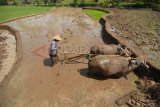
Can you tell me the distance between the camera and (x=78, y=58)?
40.1ft

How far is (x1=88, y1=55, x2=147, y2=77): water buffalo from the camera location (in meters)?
9.84

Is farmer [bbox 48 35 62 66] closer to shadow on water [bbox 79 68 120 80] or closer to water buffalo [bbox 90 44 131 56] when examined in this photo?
shadow on water [bbox 79 68 120 80]

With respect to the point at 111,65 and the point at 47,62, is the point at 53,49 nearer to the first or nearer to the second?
the point at 47,62

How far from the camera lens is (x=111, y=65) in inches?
389

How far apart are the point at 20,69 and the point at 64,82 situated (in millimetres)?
2560

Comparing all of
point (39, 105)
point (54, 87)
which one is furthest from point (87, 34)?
point (39, 105)

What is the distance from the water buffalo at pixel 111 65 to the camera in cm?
984

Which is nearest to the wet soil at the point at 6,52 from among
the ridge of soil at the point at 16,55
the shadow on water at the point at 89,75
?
the ridge of soil at the point at 16,55

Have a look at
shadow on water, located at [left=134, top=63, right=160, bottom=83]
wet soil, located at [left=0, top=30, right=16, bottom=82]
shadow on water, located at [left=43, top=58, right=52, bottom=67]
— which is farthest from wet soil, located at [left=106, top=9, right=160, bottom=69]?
wet soil, located at [left=0, top=30, right=16, bottom=82]

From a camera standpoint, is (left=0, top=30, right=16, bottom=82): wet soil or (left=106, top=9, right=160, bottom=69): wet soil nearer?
(left=0, top=30, right=16, bottom=82): wet soil

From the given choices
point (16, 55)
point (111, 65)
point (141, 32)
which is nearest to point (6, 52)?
point (16, 55)

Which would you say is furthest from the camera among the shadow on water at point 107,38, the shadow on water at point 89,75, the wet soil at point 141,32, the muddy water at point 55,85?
the shadow on water at point 107,38

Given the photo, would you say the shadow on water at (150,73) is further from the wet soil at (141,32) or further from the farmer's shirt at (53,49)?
the farmer's shirt at (53,49)

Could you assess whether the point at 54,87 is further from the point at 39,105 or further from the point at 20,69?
the point at 20,69
